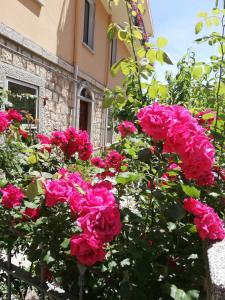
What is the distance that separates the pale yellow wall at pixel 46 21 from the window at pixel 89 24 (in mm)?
1767

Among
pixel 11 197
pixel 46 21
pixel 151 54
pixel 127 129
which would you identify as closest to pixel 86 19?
pixel 46 21

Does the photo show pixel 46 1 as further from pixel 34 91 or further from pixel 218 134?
pixel 218 134

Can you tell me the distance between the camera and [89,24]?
10.8 meters

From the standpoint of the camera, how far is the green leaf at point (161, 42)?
6.68ft

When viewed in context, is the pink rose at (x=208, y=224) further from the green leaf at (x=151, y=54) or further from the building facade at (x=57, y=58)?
the building facade at (x=57, y=58)

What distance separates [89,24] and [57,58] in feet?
11.4

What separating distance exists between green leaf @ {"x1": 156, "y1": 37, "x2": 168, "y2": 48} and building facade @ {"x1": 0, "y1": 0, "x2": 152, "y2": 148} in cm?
157

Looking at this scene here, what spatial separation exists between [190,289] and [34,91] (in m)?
6.15

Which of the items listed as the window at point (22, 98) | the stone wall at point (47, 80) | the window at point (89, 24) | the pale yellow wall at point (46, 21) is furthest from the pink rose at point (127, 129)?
the window at point (89, 24)

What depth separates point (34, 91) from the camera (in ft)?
23.0

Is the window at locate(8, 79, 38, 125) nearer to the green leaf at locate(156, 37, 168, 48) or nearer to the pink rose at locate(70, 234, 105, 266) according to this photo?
the green leaf at locate(156, 37, 168, 48)

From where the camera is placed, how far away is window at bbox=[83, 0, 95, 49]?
10.6m

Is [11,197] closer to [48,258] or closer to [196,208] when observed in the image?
[48,258]

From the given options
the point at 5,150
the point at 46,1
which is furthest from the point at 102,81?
the point at 5,150
